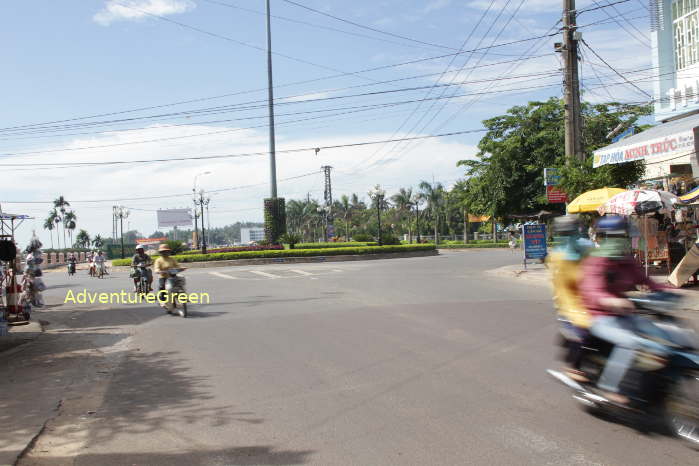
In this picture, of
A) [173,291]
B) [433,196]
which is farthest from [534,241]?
[433,196]

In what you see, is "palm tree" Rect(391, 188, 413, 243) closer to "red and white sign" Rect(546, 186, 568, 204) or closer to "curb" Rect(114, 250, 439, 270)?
"curb" Rect(114, 250, 439, 270)

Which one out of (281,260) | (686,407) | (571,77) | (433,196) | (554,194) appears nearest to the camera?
(686,407)

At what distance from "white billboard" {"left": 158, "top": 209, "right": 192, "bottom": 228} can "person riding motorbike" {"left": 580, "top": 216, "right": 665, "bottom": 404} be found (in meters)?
113

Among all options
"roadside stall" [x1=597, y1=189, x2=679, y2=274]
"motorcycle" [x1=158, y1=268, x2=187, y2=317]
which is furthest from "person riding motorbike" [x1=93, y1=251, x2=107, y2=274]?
"roadside stall" [x1=597, y1=189, x2=679, y2=274]

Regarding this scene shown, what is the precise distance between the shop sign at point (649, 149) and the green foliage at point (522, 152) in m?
12.2

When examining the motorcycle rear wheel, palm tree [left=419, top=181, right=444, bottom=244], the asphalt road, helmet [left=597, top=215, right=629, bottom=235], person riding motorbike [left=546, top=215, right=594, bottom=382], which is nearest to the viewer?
the motorcycle rear wheel

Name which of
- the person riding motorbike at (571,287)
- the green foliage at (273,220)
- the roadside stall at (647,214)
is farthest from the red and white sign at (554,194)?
the green foliage at (273,220)

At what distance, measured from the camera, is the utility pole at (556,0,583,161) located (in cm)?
1783

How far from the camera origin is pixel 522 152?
99.1 ft

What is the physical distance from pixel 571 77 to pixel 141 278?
14403 millimetres

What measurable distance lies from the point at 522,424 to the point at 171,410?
320 centimetres

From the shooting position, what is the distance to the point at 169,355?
8.25 metres

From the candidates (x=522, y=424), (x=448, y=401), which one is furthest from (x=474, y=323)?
(x=522, y=424)

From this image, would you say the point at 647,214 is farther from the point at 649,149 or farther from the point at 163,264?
the point at 163,264
